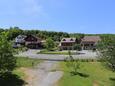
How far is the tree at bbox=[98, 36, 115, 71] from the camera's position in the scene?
189ft

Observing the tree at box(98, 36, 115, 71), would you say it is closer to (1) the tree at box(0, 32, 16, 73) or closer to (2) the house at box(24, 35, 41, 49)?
(1) the tree at box(0, 32, 16, 73)

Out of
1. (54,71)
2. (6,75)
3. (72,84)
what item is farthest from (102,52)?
(6,75)

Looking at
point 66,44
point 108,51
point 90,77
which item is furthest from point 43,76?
point 66,44

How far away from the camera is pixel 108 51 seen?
192 ft

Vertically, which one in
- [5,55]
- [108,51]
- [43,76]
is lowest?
[43,76]

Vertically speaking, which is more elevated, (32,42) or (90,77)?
(32,42)

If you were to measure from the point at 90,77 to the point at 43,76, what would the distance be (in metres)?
7.93

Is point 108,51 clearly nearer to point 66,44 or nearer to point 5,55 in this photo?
point 5,55

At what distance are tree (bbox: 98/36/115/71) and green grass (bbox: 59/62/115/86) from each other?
2.56m

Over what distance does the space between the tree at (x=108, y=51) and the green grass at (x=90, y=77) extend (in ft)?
8.39

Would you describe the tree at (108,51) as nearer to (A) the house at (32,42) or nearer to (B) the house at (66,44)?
(B) the house at (66,44)

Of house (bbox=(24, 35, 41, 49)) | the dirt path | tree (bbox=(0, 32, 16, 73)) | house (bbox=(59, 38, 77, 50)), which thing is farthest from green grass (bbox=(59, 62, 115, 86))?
house (bbox=(24, 35, 41, 49))

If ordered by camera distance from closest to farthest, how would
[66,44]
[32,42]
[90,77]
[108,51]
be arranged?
[90,77]
[108,51]
[66,44]
[32,42]

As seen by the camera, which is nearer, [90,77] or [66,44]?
[90,77]
